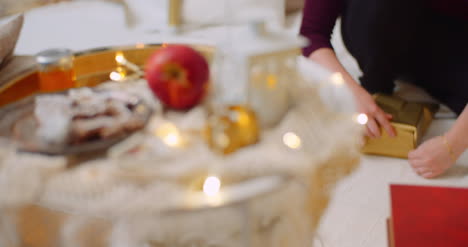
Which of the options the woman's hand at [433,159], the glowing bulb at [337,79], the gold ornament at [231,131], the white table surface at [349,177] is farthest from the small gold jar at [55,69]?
the woman's hand at [433,159]

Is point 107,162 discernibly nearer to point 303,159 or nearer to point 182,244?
point 182,244

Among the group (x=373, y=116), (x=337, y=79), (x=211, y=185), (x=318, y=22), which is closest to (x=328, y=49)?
(x=318, y=22)

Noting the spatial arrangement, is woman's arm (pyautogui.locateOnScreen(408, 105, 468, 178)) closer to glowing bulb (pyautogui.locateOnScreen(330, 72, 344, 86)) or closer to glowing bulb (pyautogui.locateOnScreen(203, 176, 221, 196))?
glowing bulb (pyautogui.locateOnScreen(330, 72, 344, 86))

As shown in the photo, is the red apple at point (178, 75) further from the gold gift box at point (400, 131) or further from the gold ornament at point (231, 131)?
the gold gift box at point (400, 131)

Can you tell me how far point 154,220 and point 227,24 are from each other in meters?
1.23

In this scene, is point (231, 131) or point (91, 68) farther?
point (91, 68)

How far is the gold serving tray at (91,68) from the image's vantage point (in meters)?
0.92

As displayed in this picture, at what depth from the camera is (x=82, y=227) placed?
642mm

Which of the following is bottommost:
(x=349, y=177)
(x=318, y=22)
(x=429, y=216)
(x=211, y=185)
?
(x=349, y=177)

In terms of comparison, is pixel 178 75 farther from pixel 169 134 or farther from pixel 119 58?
pixel 119 58

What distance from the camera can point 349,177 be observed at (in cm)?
118

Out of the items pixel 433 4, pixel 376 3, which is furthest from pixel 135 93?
pixel 433 4

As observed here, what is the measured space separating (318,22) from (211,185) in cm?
82

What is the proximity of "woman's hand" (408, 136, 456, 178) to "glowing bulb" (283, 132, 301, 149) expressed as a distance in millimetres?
578
